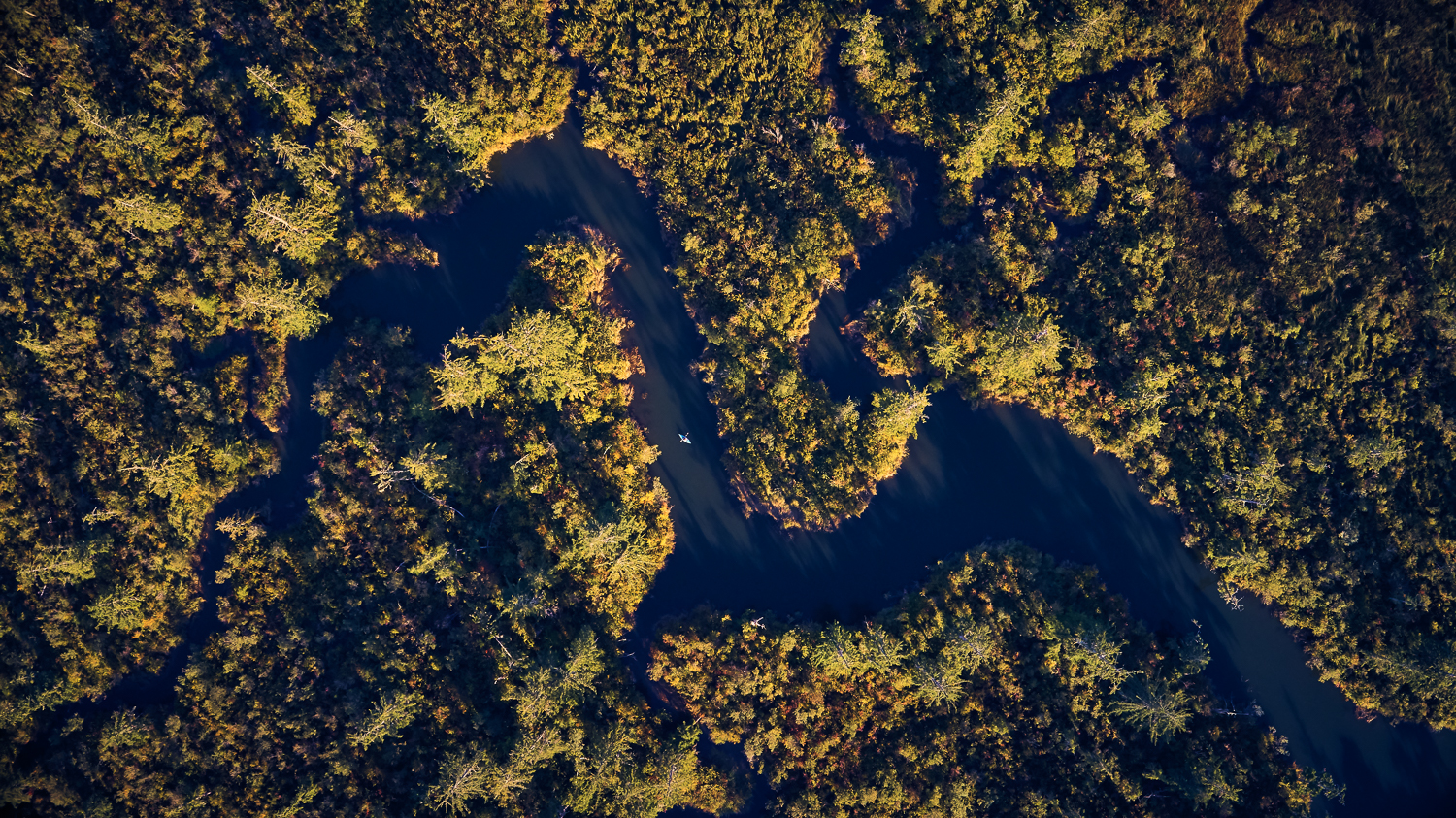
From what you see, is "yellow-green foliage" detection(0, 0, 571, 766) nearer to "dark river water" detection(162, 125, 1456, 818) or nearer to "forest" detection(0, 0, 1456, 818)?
"forest" detection(0, 0, 1456, 818)

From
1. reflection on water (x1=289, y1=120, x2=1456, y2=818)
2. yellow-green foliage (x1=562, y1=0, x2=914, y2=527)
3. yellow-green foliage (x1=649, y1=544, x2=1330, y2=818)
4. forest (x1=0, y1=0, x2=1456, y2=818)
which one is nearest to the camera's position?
yellow-green foliage (x1=649, y1=544, x2=1330, y2=818)

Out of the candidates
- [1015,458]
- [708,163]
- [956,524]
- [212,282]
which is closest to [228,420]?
[212,282]

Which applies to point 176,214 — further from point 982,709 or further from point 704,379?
point 982,709

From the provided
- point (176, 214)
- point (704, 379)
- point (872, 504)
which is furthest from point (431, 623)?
point (176, 214)

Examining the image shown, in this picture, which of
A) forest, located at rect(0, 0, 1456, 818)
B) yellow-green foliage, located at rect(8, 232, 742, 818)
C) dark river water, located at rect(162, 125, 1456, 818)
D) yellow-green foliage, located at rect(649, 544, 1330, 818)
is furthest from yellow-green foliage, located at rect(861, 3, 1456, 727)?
yellow-green foliage, located at rect(8, 232, 742, 818)

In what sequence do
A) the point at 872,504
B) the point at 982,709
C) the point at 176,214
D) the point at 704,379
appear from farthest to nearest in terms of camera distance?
the point at 704,379 → the point at 872,504 → the point at 176,214 → the point at 982,709

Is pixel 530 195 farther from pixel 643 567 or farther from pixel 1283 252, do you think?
pixel 1283 252
